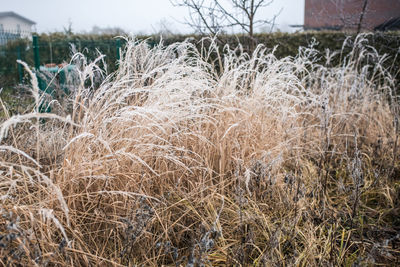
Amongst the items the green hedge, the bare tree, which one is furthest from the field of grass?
the green hedge

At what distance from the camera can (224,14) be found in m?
4.48

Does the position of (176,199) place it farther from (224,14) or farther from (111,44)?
(111,44)

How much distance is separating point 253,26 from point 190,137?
2841mm

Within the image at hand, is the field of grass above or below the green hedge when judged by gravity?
below

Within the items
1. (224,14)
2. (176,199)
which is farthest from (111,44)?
(176,199)

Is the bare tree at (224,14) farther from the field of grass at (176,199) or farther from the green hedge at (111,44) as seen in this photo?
the field of grass at (176,199)

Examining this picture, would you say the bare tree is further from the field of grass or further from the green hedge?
the field of grass

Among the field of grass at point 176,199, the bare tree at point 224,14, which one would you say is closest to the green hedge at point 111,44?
the bare tree at point 224,14

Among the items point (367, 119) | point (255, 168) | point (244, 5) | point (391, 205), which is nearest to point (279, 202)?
point (255, 168)

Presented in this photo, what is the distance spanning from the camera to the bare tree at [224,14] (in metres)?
4.41

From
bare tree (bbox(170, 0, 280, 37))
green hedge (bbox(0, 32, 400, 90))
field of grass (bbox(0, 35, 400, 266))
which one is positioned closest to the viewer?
field of grass (bbox(0, 35, 400, 266))

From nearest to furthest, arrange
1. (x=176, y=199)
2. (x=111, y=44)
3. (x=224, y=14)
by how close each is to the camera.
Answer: (x=176, y=199), (x=224, y=14), (x=111, y=44)

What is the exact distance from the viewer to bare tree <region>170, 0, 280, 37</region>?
441 cm

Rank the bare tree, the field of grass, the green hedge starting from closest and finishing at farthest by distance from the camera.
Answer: the field of grass
the bare tree
the green hedge
